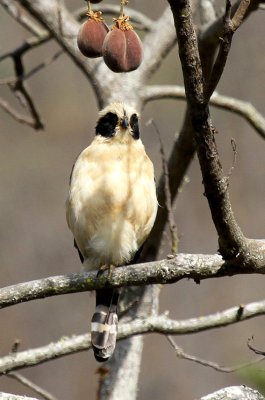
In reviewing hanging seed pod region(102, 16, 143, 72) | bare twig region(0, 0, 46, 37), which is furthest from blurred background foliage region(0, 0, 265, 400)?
hanging seed pod region(102, 16, 143, 72)

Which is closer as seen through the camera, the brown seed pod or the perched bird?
the brown seed pod

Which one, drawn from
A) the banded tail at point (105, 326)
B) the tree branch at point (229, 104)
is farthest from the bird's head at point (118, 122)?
the banded tail at point (105, 326)

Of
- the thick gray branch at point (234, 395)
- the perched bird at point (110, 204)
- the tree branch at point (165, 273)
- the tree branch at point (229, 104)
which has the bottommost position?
the thick gray branch at point (234, 395)

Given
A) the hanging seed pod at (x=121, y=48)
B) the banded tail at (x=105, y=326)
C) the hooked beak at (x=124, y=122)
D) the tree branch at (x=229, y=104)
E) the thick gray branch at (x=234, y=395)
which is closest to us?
the hanging seed pod at (x=121, y=48)

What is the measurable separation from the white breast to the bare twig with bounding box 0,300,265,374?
1.05 feet

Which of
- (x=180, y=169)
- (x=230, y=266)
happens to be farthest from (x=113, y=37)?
(x=180, y=169)

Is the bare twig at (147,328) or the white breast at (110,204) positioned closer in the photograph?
the bare twig at (147,328)

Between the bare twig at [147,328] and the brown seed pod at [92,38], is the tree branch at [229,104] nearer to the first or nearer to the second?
the bare twig at [147,328]

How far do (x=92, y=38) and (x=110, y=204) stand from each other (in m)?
1.49

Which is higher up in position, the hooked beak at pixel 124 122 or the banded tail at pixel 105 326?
the hooked beak at pixel 124 122

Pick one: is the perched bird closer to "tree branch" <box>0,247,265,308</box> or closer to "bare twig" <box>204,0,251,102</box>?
"tree branch" <box>0,247,265,308</box>

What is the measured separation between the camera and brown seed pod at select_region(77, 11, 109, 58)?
2527 millimetres

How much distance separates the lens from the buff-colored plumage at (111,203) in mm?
3961

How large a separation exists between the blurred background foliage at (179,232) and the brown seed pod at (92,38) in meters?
5.40
